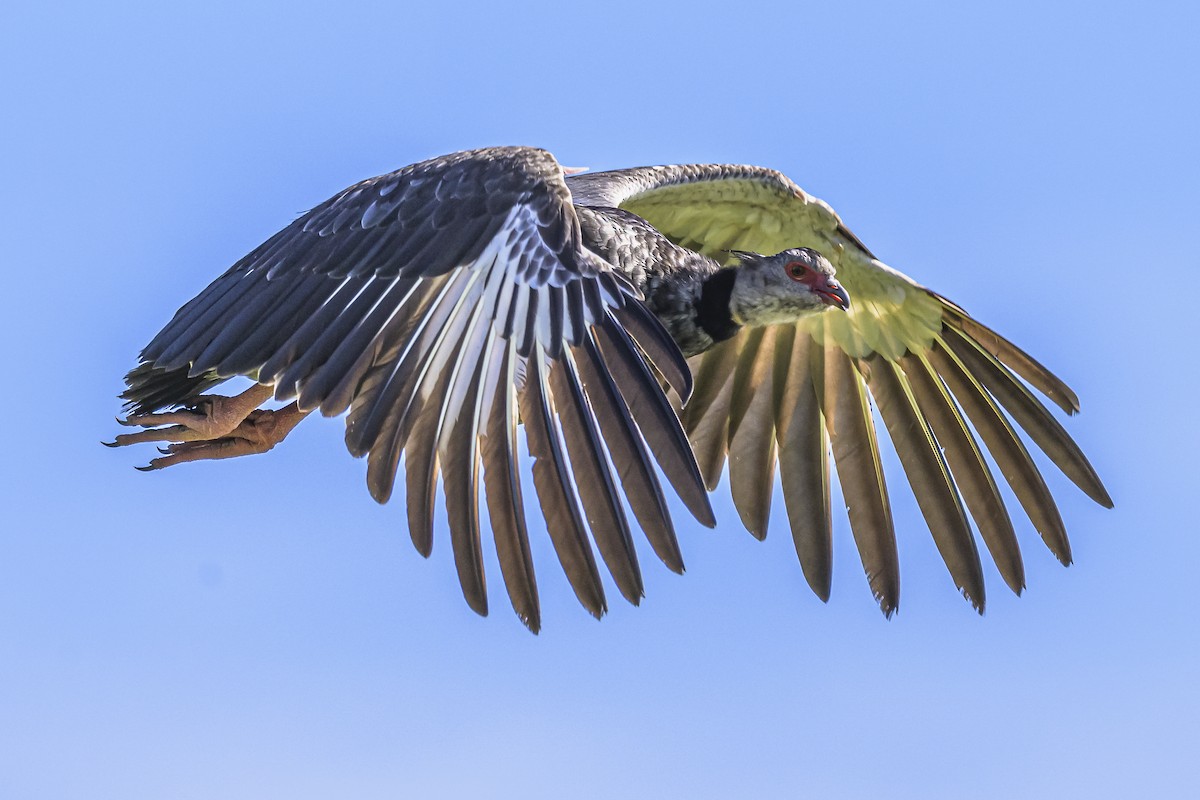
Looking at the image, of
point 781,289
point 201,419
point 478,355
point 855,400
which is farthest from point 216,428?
point 855,400

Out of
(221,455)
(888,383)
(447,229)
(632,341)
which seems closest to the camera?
(632,341)

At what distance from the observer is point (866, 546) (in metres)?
9.22

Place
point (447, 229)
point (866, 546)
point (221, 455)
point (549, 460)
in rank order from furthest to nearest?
point (866, 546), point (221, 455), point (447, 229), point (549, 460)

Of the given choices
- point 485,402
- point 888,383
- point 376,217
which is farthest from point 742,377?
point 485,402

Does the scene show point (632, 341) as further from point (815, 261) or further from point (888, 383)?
point (888, 383)

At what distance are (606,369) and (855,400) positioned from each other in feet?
12.6

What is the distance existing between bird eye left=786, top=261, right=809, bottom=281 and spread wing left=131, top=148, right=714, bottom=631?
182 cm

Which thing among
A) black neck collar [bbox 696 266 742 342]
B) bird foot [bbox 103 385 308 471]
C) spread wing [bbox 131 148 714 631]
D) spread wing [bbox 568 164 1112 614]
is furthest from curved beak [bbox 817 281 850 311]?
bird foot [bbox 103 385 308 471]

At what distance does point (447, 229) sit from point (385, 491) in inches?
60.4

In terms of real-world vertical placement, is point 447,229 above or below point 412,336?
above

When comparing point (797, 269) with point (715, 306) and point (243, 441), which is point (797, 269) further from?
point (243, 441)

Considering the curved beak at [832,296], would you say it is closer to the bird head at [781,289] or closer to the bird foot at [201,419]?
the bird head at [781,289]

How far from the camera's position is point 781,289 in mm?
8695

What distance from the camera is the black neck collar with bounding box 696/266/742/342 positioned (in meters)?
8.61
